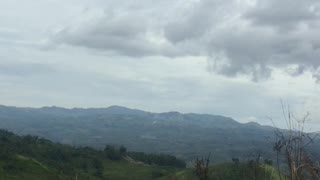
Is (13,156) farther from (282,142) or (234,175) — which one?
(282,142)

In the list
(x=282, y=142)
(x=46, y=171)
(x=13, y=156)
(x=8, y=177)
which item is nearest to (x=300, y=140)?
(x=282, y=142)

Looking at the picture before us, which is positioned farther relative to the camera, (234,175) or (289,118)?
(234,175)

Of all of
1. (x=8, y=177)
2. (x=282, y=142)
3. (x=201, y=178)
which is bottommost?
(x=8, y=177)

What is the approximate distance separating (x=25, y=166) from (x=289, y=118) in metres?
170

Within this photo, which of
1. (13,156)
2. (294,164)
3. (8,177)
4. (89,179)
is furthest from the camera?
(13,156)

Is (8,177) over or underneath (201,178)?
underneath

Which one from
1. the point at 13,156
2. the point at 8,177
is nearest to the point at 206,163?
the point at 8,177

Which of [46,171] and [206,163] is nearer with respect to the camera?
[206,163]

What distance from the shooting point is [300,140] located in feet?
30.9

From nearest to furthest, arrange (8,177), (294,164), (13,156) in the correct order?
(294,164)
(8,177)
(13,156)

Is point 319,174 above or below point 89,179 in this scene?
above

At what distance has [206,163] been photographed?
30.2ft

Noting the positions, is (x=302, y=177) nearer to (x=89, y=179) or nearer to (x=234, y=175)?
(x=89, y=179)

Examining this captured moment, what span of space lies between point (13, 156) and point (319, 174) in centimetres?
18004
